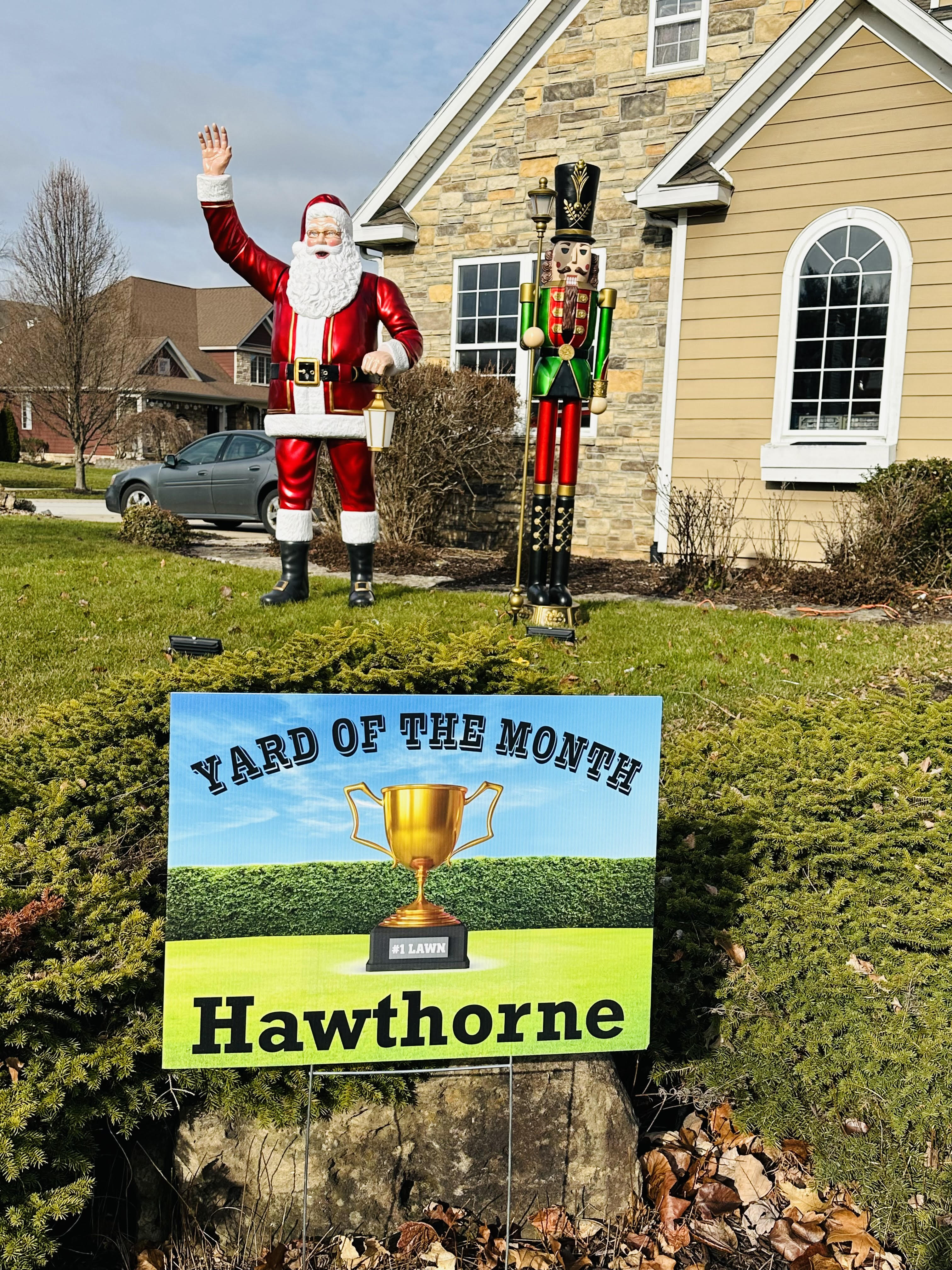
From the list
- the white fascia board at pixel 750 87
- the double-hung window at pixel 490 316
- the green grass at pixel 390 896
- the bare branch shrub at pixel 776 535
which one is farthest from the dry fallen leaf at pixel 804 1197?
the double-hung window at pixel 490 316

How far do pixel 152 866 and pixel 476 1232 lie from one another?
1.25m

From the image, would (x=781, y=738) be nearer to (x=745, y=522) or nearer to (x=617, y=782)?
(x=617, y=782)

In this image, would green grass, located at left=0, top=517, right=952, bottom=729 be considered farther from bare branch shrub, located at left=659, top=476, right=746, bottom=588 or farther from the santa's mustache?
the santa's mustache

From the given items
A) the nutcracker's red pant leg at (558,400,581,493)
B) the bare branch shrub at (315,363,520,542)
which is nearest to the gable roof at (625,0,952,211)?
the bare branch shrub at (315,363,520,542)

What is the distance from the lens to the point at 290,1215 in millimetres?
2328

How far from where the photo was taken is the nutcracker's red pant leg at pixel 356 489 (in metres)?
6.75

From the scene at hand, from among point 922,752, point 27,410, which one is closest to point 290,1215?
point 922,752

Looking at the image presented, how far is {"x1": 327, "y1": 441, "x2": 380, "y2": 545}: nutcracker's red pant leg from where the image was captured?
675cm

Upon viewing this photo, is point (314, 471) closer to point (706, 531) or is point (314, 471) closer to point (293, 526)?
point (293, 526)

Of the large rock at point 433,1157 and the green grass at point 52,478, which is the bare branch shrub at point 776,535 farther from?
the green grass at point 52,478

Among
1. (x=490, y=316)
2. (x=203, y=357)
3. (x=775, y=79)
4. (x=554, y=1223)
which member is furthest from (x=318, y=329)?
(x=203, y=357)

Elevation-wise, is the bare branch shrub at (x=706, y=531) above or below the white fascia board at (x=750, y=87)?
below

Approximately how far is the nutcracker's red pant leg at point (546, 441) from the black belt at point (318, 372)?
1.35m

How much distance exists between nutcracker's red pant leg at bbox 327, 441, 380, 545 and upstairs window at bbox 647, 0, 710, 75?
7817mm
